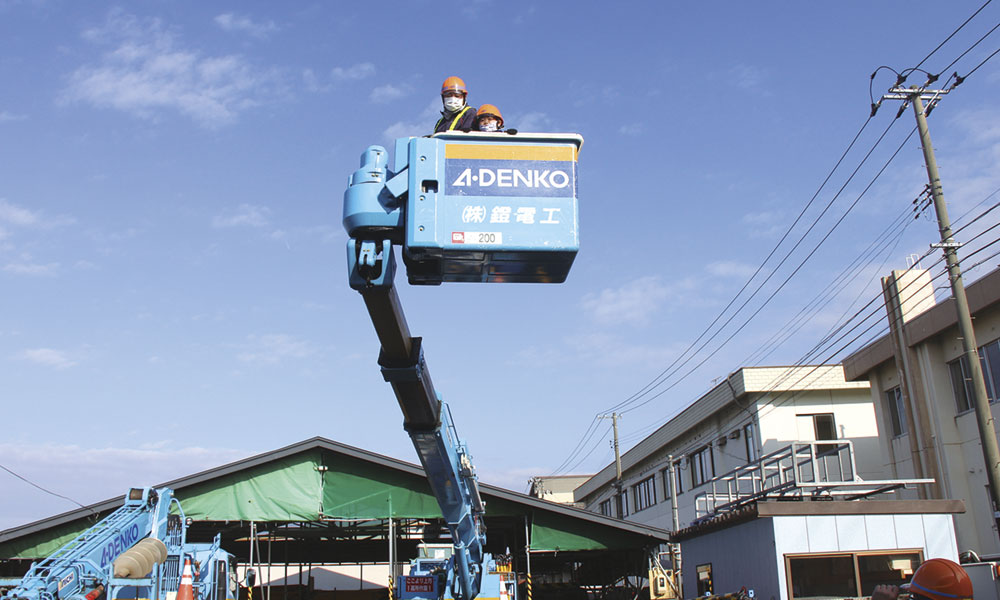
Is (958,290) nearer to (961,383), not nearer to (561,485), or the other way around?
(961,383)

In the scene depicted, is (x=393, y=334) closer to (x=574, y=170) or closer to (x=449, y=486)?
(x=574, y=170)

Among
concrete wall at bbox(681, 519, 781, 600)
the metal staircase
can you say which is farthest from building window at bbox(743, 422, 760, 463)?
concrete wall at bbox(681, 519, 781, 600)

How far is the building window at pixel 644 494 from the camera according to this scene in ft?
154

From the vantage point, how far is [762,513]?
1499 centimetres

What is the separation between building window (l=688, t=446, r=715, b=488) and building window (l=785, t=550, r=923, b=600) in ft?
73.2

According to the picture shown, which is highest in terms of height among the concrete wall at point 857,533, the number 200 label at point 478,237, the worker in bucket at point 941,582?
the number 200 label at point 478,237

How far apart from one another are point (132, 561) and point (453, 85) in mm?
9955

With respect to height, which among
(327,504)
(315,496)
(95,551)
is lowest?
(95,551)

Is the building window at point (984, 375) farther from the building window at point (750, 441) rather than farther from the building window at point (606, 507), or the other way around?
the building window at point (606, 507)

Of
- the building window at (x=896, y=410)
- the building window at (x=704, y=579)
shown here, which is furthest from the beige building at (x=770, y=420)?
the building window at (x=704, y=579)

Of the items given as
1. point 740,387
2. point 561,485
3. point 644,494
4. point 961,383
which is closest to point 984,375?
point 961,383

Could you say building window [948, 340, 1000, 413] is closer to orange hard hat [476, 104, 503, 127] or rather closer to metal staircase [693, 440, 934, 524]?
metal staircase [693, 440, 934, 524]

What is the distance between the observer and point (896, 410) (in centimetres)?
2638

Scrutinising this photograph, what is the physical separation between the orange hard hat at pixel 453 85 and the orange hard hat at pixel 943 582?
4982mm
